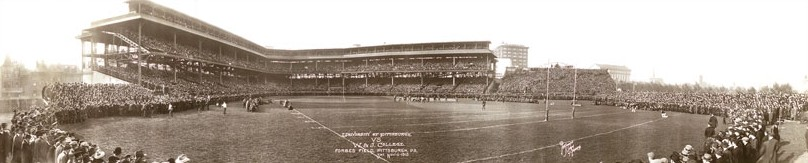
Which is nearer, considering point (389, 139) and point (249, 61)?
point (389, 139)

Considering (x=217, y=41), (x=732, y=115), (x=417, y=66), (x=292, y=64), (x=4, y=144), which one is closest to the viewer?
(x=4, y=144)

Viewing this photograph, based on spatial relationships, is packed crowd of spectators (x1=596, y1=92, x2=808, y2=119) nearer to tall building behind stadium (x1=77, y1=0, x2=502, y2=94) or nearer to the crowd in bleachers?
the crowd in bleachers

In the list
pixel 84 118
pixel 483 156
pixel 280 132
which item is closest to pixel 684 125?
pixel 483 156

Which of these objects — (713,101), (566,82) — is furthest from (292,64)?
(713,101)

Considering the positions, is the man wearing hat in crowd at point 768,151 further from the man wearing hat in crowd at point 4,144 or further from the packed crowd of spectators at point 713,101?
the man wearing hat in crowd at point 4,144

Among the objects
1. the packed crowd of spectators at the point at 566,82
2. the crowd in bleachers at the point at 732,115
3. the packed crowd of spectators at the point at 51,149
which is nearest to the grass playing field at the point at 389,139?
the crowd in bleachers at the point at 732,115

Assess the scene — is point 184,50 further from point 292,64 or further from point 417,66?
point 417,66

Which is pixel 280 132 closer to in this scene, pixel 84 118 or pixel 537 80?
pixel 84 118
